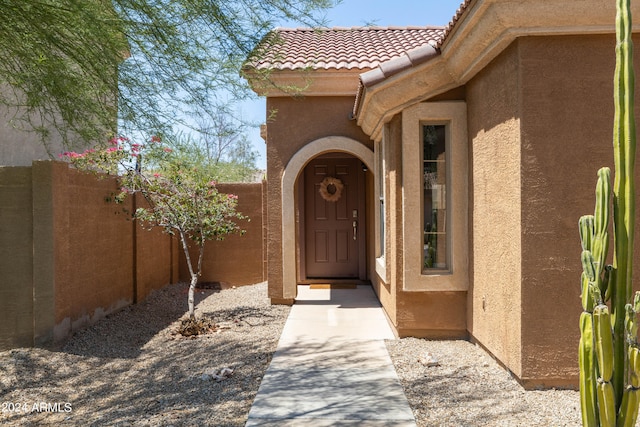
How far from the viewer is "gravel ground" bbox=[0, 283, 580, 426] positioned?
13.8ft

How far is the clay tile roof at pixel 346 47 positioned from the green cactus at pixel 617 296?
15.1 feet

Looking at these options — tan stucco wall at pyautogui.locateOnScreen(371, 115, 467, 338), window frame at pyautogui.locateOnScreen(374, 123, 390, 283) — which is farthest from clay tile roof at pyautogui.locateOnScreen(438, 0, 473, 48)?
window frame at pyautogui.locateOnScreen(374, 123, 390, 283)

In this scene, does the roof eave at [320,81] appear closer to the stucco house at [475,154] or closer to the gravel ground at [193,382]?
the stucco house at [475,154]

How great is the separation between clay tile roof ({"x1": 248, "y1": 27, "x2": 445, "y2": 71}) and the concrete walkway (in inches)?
142

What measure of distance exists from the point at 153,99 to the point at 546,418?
4404 mm

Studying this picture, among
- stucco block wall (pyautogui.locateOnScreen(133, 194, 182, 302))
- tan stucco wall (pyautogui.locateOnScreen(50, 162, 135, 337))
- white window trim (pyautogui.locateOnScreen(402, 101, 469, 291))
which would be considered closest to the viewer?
white window trim (pyautogui.locateOnScreen(402, 101, 469, 291))

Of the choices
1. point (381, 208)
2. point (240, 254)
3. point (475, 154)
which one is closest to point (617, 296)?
point (475, 154)

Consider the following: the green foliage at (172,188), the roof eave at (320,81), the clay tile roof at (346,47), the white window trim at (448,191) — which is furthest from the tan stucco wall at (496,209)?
the green foliage at (172,188)

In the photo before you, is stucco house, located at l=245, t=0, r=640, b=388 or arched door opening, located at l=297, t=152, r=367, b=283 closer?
stucco house, located at l=245, t=0, r=640, b=388

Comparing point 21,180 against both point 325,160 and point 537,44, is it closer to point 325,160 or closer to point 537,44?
point 537,44

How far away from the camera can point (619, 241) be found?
282cm

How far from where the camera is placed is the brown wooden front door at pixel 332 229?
38.0ft

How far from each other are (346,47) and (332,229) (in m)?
3.89

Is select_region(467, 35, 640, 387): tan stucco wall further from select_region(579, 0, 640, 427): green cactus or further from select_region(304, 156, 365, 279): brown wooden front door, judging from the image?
select_region(304, 156, 365, 279): brown wooden front door
